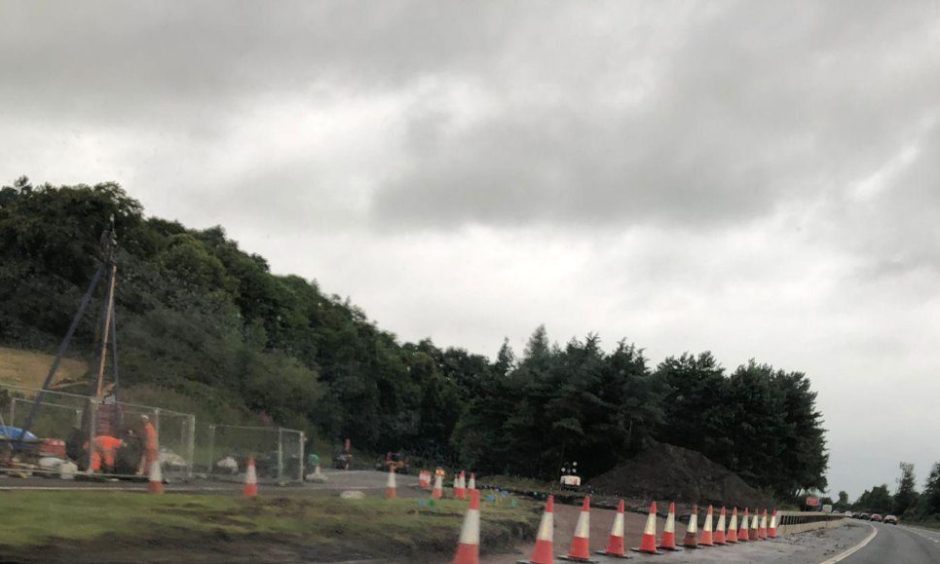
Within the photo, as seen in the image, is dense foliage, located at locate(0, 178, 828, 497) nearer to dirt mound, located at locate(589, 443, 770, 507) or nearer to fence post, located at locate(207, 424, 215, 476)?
dirt mound, located at locate(589, 443, 770, 507)

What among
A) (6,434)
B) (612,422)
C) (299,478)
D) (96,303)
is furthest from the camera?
(96,303)

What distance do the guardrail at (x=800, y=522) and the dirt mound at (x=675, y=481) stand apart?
3185 mm

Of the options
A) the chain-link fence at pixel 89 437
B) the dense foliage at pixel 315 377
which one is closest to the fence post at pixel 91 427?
the chain-link fence at pixel 89 437

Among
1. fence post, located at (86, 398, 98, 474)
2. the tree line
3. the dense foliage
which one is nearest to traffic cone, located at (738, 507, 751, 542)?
fence post, located at (86, 398, 98, 474)

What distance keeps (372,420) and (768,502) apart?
44222 mm

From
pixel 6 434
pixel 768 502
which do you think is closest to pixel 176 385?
pixel 6 434

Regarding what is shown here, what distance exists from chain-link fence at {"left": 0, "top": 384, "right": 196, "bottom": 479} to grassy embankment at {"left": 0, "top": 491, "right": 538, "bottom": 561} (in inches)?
201

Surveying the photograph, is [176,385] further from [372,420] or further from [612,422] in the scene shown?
[372,420]

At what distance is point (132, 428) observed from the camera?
2094 centimetres

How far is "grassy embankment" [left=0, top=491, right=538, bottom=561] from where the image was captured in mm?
9352

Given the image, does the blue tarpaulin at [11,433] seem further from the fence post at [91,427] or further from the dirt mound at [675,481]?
the dirt mound at [675,481]

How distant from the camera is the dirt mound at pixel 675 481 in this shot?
43375 mm

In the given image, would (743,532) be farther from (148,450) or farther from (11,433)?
(11,433)

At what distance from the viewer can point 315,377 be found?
6100 centimetres
